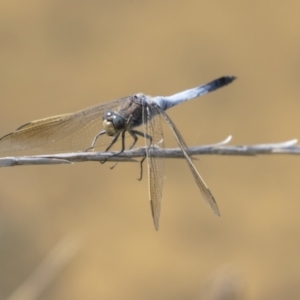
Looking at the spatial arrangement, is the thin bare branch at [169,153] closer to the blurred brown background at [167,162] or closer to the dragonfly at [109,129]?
the dragonfly at [109,129]

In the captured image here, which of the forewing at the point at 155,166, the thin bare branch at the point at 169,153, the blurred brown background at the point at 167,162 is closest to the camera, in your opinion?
the thin bare branch at the point at 169,153

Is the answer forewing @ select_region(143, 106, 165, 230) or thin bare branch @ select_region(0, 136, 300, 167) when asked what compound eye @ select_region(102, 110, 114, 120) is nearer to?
forewing @ select_region(143, 106, 165, 230)

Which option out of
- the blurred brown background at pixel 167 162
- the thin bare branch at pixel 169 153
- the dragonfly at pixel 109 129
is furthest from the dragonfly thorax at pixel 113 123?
the blurred brown background at pixel 167 162

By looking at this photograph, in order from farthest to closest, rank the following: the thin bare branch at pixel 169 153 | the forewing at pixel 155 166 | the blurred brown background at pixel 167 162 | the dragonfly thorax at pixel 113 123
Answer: the blurred brown background at pixel 167 162
the dragonfly thorax at pixel 113 123
the forewing at pixel 155 166
the thin bare branch at pixel 169 153

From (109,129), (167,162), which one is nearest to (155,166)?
(109,129)

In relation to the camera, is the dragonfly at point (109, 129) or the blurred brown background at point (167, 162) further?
the blurred brown background at point (167, 162)

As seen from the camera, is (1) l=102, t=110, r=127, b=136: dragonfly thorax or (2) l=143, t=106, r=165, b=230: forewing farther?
(1) l=102, t=110, r=127, b=136: dragonfly thorax

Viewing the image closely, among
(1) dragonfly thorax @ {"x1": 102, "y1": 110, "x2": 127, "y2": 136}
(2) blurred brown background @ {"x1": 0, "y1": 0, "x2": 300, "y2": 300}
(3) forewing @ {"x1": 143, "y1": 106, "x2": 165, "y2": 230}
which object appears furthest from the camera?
(2) blurred brown background @ {"x1": 0, "y1": 0, "x2": 300, "y2": 300}

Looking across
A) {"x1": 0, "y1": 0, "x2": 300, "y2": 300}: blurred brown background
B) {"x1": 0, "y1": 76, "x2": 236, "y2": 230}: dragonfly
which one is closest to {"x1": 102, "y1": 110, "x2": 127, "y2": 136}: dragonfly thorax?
{"x1": 0, "y1": 76, "x2": 236, "y2": 230}: dragonfly
